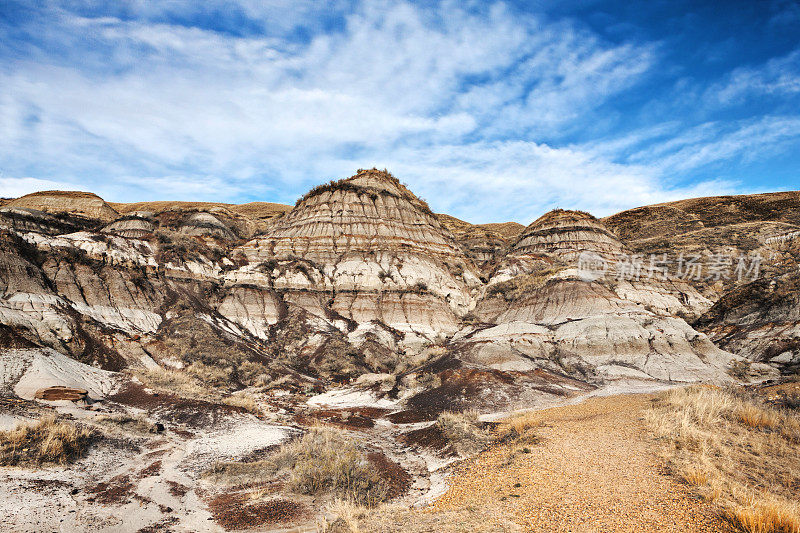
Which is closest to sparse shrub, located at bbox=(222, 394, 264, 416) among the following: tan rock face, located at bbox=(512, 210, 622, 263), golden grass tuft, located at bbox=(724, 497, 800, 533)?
golden grass tuft, located at bbox=(724, 497, 800, 533)

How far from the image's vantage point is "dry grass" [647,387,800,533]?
6004 mm

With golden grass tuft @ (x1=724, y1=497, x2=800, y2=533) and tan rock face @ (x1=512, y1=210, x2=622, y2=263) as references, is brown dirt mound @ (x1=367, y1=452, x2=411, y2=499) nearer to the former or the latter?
golden grass tuft @ (x1=724, y1=497, x2=800, y2=533)

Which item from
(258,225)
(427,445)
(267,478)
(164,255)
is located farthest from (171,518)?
(258,225)

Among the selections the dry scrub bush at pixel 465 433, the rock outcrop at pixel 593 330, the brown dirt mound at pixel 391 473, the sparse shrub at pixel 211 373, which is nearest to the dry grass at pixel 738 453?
the dry scrub bush at pixel 465 433

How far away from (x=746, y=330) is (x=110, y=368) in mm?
43566

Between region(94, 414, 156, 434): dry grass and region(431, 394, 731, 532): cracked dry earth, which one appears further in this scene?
region(94, 414, 156, 434): dry grass

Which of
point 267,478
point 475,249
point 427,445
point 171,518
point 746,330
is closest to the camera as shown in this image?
point 171,518

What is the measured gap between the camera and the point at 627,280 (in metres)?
43.4

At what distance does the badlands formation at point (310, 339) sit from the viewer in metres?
11.7

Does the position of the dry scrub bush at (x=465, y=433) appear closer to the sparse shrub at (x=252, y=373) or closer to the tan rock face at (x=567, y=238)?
the sparse shrub at (x=252, y=373)

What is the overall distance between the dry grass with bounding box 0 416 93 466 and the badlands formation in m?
0.41

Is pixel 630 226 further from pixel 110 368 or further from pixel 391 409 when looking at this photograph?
pixel 110 368

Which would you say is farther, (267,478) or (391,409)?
(391,409)

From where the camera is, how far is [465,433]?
1437 cm
